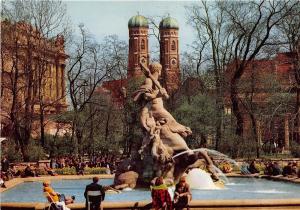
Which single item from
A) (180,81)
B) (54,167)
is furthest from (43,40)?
(180,81)

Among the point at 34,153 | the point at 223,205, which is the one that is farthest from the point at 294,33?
the point at 223,205

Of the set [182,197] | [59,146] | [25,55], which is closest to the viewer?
[182,197]

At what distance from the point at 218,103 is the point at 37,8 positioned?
15.8 meters

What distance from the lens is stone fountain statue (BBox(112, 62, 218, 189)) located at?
2380 centimetres

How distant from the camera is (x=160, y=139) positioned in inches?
946

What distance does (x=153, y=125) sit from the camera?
24.1 m

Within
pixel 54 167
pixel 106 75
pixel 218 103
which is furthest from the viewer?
pixel 106 75

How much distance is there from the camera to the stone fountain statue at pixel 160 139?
23.8m

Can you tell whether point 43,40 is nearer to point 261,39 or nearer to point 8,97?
point 8,97

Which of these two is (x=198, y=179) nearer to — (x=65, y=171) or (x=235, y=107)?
(x=65, y=171)

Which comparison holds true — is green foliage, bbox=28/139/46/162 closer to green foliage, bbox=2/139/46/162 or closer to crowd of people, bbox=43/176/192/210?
green foliage, bbox=2/139/46/162

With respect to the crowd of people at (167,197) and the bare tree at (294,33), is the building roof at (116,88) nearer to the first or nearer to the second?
the bare tree at (294,33)

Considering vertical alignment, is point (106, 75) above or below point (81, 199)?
above

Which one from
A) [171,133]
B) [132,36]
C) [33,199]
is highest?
[132,36]
